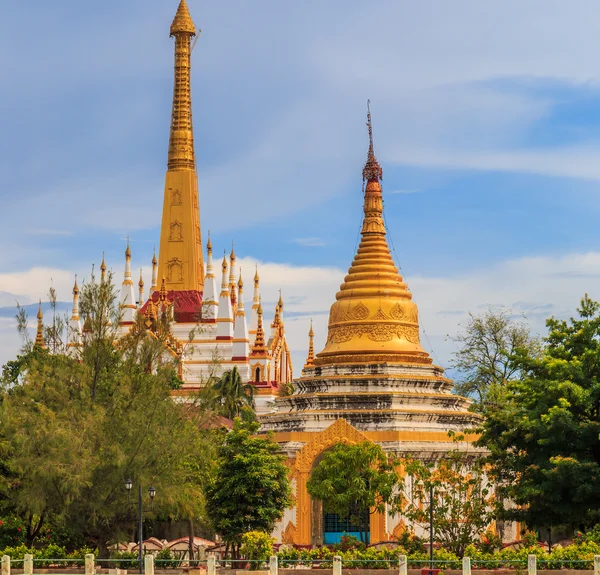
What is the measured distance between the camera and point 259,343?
78.9m

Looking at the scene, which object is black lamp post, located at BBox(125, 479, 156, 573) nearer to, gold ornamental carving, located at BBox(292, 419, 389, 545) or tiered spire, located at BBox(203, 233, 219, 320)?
gold ornamental carving, located at BBox(292, 419, 389, 545)

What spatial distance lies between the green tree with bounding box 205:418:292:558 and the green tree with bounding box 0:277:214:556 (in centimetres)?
60

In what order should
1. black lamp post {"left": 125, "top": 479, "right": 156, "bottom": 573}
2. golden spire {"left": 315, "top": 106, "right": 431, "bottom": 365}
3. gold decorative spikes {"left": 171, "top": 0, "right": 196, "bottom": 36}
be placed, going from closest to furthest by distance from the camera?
black lamp post {"left": 125, "top": 479, "right": 156, "bottom": 573}
golden spire {"left": 315, "top": 106, "right": 431, "bottom": 365}
gold decorative spikes {"left": 171, "top": 0, "right": 196, "bottom": 36}

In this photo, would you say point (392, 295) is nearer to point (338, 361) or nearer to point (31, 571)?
point (338, 361)

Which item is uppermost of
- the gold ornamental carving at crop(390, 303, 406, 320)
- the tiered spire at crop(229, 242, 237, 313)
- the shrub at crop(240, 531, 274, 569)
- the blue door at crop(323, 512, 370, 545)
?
the tiered spire at crop(229, 242, 237, 313)

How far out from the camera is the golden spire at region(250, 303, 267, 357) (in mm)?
78000

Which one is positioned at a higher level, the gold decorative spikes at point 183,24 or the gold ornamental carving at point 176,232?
the gold decorative spikes at point 183,24

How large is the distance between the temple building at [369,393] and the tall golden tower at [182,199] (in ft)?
89.9

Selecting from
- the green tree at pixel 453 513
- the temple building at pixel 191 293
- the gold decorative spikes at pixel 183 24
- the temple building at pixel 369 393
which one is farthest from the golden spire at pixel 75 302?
the green tree at pixel 453 513

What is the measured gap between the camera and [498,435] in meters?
39.7

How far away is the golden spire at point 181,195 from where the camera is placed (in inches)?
3236

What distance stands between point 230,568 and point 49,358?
30.3 ft

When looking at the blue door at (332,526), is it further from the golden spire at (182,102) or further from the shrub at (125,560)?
the golden spire at (182,102)

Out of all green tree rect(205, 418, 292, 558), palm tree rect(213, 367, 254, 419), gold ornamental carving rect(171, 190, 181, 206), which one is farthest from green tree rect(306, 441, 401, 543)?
gold ornamental carving rect(171, 190, 181, 206)
